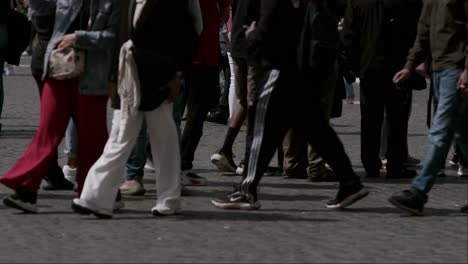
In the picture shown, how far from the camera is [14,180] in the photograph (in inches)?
420

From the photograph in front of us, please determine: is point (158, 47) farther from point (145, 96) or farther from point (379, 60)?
point (379, 60)

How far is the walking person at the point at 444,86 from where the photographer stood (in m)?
10.6

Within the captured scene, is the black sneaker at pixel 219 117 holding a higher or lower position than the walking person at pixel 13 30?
lower

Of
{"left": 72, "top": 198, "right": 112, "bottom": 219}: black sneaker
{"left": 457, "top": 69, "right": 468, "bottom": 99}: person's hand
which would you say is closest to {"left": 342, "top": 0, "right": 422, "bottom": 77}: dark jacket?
{"left": 457, "top": 69, "right": 468, "bottom": 99}: person's hand

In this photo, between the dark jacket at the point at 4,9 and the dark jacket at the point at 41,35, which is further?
the dark jacket at the point at 4,9

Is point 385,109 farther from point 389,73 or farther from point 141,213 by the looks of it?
point 141,213

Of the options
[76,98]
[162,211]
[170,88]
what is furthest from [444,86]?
[76,98]

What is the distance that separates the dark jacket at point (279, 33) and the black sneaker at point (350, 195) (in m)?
0.92

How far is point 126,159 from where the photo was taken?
34.3 ft

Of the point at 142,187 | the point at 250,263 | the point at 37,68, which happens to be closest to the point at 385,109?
the point at 142,187

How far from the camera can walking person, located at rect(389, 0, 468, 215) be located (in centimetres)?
1058

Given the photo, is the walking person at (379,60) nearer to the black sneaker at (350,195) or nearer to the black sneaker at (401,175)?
the black sneaker at (401,175)

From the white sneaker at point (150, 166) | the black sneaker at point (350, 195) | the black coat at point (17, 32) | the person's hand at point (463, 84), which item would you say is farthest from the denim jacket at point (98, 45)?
the black coat at point (17, 32)

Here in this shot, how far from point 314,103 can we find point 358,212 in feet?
2.62
